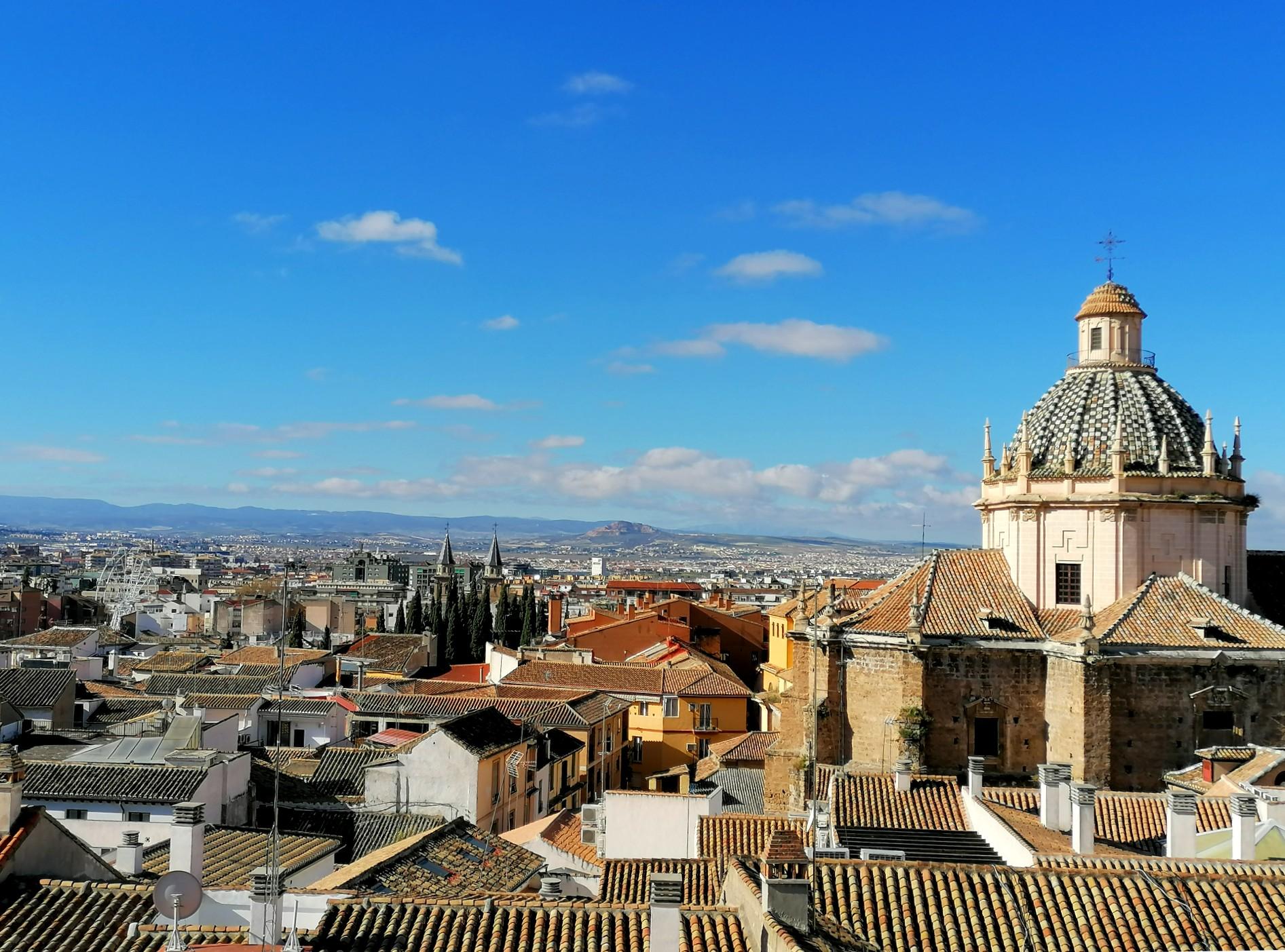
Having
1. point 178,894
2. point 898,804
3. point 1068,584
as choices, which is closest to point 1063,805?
point 898,804

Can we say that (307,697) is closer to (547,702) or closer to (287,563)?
(547,702)

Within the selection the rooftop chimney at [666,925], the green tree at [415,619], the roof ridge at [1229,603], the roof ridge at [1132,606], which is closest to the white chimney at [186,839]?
the rooftop chimney at [666,925]

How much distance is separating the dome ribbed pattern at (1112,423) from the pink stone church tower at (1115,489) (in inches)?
1.0

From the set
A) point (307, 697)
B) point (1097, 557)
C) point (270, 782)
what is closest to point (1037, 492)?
point (1097, 557)

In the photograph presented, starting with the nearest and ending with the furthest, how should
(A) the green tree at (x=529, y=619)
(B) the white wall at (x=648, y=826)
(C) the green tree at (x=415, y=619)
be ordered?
(B) the white wall at (x=648, y=826), (A) the green tree at (x=529, y=619), (C) the green tree at (x=415, y=619)

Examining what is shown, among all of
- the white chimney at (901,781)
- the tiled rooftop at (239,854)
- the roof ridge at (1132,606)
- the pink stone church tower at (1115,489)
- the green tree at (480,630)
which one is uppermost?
the pink stone church tower at (1115,489)

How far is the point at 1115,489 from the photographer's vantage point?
86.7ft

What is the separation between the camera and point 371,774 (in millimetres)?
28641

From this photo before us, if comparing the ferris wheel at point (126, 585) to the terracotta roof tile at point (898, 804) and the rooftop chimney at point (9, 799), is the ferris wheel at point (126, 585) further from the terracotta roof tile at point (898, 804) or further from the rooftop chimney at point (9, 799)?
the rooftop chimney at point (9, 799)

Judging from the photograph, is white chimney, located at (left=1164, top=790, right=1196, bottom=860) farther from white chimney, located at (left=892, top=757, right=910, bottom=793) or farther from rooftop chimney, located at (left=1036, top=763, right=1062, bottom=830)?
white chimney, located at (left=892, top=757, right=910, bottom=793)

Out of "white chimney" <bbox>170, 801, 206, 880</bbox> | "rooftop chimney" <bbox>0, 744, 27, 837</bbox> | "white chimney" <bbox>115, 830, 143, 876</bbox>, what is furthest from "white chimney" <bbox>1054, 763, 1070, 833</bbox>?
"rooftop chimney" <bbox>0, 744, 27, 837</bbox>

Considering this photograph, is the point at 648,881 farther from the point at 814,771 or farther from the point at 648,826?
the point at 648,826

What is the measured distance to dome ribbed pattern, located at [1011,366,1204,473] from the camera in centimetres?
2703

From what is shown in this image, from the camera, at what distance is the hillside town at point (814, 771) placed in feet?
37.4
